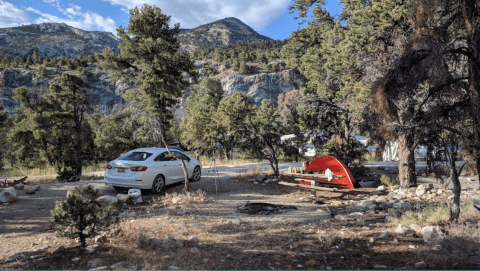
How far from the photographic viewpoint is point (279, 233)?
5754 mm

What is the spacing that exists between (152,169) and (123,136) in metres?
20.7

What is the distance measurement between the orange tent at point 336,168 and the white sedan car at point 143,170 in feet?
21.1

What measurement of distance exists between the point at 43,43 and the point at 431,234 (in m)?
161

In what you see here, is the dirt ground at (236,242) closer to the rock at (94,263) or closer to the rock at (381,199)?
the rock at (94,263)

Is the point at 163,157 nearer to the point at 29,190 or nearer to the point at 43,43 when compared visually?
the point at 29,190

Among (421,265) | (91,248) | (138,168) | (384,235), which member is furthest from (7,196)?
(421,265)

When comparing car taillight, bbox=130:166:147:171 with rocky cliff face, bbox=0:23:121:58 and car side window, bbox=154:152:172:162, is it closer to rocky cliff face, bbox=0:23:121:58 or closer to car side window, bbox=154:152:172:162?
car side window, bbox=154:152:172:162

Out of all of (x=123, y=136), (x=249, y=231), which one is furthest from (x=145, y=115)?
(x=123, y=136)

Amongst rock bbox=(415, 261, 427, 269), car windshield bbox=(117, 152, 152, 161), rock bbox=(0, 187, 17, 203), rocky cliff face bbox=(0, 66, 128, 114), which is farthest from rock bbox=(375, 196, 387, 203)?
rocky cliff face bbox=(0, 66, 128, 114)

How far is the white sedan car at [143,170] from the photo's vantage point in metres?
9.16

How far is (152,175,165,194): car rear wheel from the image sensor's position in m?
9.61

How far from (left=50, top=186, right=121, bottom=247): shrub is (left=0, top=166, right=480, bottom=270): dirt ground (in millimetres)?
328

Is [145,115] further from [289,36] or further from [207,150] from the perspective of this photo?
[207,150]

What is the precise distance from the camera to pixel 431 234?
199 inches
